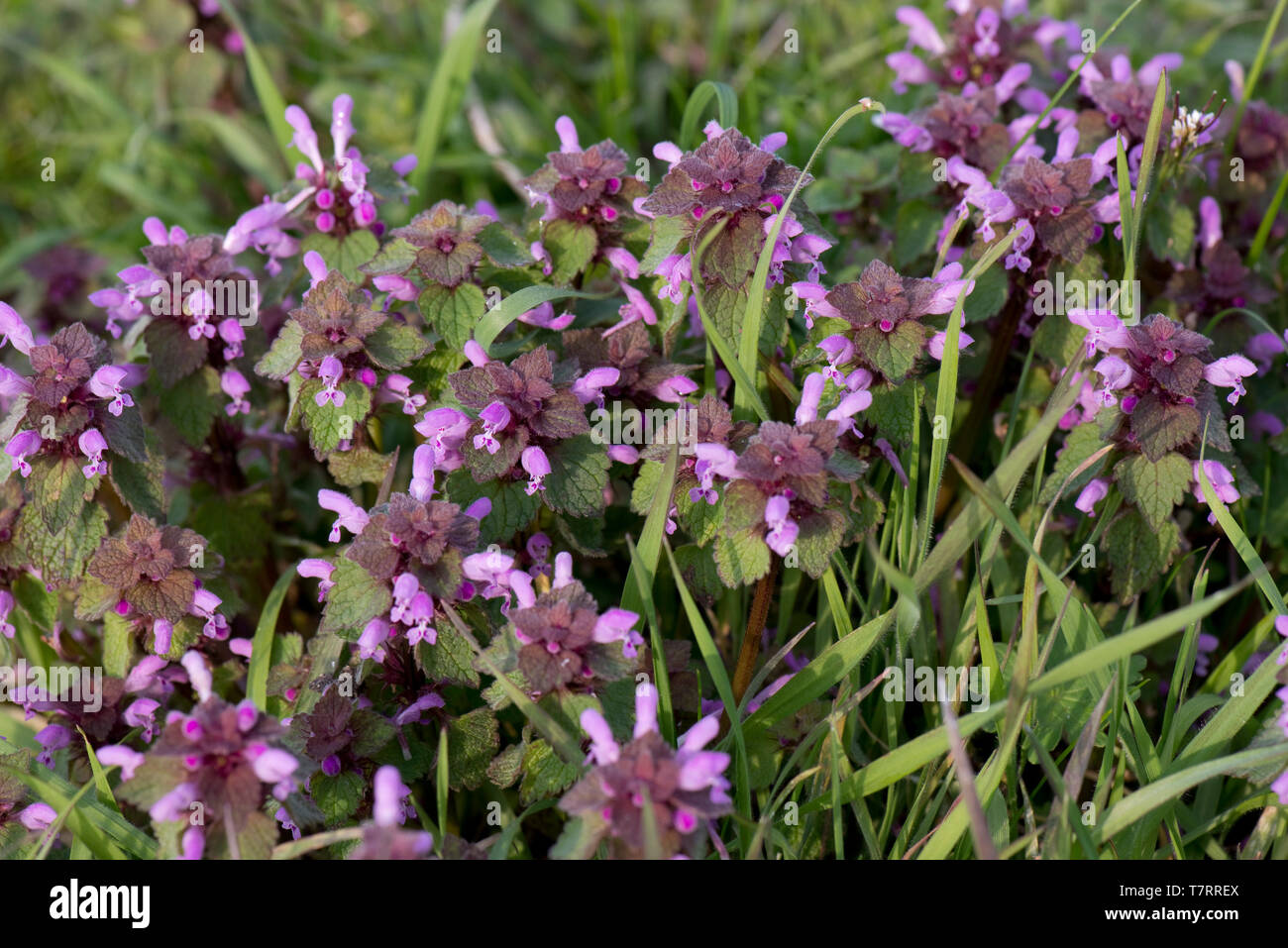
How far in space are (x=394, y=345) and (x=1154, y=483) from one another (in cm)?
169

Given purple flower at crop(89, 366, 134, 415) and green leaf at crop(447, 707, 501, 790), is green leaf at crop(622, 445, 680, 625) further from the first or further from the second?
purple flower at crop(89, 366, 134, 415)

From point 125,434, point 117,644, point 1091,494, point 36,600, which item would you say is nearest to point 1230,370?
point 1091,494

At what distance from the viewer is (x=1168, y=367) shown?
Result: 2432mm

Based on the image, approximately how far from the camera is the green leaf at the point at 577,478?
239 cm

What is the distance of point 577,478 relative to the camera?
95.0 inches

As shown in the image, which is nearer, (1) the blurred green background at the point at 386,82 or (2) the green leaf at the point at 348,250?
(2) the green leaf at the point at 348,250

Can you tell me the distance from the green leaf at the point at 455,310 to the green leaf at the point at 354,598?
0.62m

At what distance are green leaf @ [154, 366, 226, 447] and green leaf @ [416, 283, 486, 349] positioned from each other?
0.58m

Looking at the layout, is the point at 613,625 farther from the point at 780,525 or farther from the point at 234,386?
the point at 234,386

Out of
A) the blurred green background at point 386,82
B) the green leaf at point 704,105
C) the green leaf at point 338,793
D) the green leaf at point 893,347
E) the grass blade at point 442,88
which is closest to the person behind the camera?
the green leaf at point 338,793

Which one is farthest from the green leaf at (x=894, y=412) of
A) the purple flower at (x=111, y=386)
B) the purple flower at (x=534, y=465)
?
the purple flower at (x=111, y=386)

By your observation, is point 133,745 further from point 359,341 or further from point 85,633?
point 359,341

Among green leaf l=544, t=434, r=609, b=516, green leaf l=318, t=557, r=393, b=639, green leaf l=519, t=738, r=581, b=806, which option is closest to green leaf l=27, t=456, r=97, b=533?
green leaf l=318, t=557, r=393, b=639

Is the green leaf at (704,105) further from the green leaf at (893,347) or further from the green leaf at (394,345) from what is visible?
the green leaf at (394,345)
